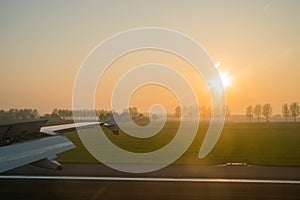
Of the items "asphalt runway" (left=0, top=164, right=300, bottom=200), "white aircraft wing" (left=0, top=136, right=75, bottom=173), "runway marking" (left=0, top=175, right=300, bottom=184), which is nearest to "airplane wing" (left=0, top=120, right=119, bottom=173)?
"white aircraft wing" (left=0, top=136, right=75, bottom=173)

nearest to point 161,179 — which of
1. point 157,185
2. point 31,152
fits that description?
point 157,185

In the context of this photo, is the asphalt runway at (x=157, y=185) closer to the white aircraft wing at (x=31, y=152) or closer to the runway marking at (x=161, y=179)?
the runway marking at (x=161, y=179)

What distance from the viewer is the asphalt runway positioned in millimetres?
11891

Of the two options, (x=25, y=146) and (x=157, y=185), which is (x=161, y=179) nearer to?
(x=157, y=185)

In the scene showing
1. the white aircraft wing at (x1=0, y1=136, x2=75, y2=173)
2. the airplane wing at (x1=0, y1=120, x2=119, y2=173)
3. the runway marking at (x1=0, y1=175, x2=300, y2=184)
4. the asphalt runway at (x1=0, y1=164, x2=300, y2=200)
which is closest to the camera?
the white aircraft wing at (x1=0, y1=136, x2=75, y2=173)

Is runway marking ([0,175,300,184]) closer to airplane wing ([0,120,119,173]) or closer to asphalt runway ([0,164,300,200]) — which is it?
asphalt runway ([0,164,300,200])

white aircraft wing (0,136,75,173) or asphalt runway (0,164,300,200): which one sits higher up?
white aircraft wing (0,136,75,173)

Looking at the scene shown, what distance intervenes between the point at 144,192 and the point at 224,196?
2.44m

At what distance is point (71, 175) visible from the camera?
16000 mm

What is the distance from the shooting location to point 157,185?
1371 centimetres

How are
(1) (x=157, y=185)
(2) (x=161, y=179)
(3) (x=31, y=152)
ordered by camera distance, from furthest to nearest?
1. (2) (x=161, y=179)
2. (1) (x=157, y=185)
3. (3) (x=31, y=152)

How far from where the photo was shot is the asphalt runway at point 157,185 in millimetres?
11891

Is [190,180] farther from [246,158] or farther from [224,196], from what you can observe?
[246,158]

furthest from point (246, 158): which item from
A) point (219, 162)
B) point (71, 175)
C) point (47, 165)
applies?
point (47, 165)
